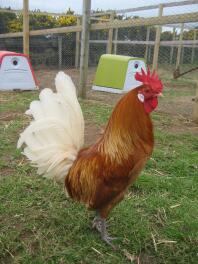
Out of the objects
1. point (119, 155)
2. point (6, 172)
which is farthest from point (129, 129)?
point (6, 172)

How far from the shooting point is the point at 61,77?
7.88 feet

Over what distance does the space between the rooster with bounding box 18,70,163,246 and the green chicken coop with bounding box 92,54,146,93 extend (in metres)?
5.75

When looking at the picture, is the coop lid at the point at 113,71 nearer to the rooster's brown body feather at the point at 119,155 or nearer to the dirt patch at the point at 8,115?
the dirt patch at the point at 8,115

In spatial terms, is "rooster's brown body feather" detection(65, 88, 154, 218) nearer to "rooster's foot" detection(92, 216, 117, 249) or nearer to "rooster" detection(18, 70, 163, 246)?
"rooster" detection(18, 70, 163, 246)

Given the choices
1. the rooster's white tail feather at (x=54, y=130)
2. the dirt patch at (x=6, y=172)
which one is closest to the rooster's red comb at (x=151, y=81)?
the rooster's white tail feather at (x=54, y=130)

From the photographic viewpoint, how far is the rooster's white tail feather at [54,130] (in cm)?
234

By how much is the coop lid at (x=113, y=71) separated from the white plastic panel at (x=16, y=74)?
171 centimetres

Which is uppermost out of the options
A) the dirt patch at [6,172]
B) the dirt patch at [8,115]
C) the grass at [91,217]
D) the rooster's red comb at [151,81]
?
the rooster's red comb at [151,81]

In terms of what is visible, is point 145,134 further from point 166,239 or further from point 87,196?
point 166,239

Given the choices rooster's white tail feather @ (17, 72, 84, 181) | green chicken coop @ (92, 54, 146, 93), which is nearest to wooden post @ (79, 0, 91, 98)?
green chicken coop @ (92, 54, 146, 93)

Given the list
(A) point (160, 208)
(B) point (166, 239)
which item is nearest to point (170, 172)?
(A) point (160, 208)

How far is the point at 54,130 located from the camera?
7.71 feet

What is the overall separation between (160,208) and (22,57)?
590 centimetres

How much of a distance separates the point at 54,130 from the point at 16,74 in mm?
5803
